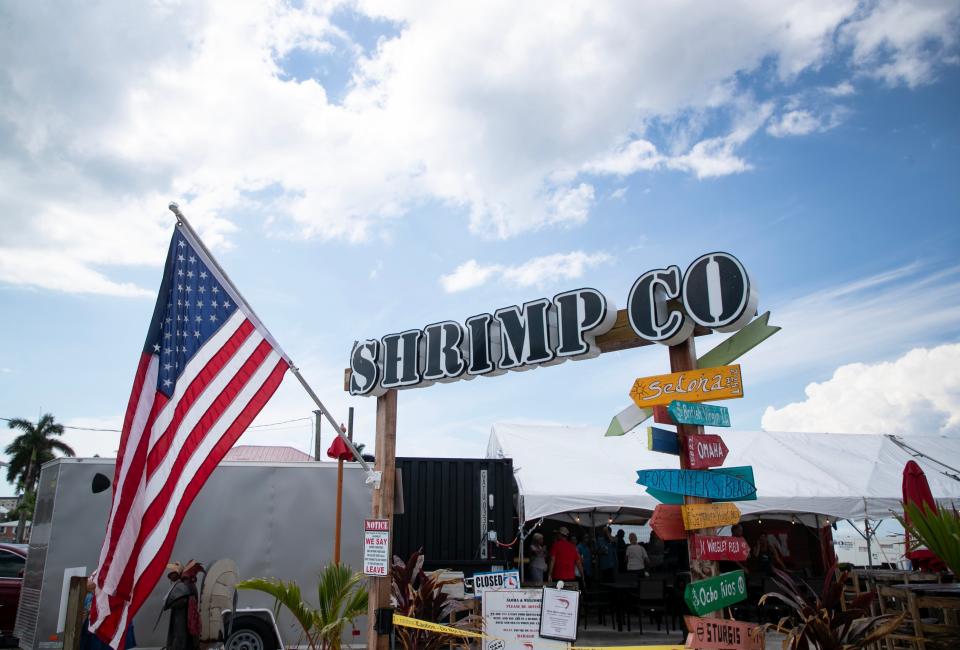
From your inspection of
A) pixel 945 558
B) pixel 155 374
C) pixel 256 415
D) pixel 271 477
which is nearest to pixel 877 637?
pixel 945 558

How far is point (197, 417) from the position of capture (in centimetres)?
643

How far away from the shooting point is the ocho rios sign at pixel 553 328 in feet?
20.2

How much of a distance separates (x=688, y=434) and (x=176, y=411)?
15.0ft

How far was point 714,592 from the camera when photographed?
5770 mm

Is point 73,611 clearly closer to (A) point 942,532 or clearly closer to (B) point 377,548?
(B) point 377,548

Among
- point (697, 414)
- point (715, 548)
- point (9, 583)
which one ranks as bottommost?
point (9, 583)

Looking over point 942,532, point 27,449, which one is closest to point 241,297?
point 942,532

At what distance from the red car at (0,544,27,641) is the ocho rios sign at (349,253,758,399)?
7.45 metres

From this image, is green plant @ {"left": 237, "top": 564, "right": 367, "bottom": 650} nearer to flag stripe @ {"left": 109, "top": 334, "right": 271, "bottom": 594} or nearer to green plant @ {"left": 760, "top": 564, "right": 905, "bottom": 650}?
flag stripe @ {"left": 109, "top": 334, "right": 271, "bottom": 594}

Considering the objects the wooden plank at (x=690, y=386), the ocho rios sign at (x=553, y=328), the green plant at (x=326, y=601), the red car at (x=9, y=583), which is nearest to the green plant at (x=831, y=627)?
the wooden plank at (x=690, y=386)

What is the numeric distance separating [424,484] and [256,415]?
6234 mm

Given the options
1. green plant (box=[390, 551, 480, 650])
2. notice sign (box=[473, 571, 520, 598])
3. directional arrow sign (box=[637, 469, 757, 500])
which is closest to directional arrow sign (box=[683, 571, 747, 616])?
directional arrow sign (box=[637, 469, 757, 500])

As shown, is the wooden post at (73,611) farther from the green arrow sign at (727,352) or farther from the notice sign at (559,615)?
the green arrow sign at (727,352)

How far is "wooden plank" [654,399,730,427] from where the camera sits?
235 inches
